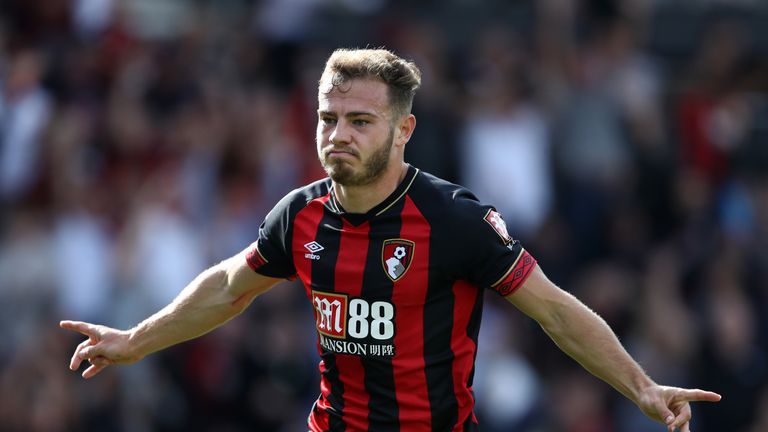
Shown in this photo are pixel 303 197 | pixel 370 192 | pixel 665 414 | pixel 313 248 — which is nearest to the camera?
pixel 665 414

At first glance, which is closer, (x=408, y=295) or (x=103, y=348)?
(x=408, y=295)

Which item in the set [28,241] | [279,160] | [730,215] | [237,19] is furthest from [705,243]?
[28,241]

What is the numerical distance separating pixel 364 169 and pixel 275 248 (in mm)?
735

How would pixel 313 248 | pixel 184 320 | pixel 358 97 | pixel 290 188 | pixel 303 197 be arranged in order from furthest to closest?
pixel 290 188 < pixel 184 320 < pixel 303 197 < pixel 313 248 < pixel 358 97

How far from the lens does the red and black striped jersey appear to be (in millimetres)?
6223

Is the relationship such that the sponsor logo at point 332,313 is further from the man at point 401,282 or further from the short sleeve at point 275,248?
the short sleeve at point 275,248

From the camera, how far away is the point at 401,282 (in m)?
6.27

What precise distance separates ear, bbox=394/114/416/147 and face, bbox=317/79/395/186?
8 centimetres

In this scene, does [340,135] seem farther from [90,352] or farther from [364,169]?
[90,352]

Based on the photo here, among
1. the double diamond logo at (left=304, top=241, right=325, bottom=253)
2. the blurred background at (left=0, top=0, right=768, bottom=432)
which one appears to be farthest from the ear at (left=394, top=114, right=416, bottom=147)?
the blurred background at (left=0, top=0, right=768, bottom=432)

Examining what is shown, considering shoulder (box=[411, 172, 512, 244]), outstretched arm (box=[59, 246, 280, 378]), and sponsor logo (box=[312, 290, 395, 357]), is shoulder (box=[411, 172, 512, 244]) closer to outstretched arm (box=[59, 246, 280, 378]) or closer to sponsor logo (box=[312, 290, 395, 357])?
sponsor logo (box=[312, 290, 395, 357])

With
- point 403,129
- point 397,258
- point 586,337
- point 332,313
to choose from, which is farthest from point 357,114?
point 586,337

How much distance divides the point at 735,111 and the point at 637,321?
2.77m

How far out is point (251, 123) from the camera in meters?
12.7
